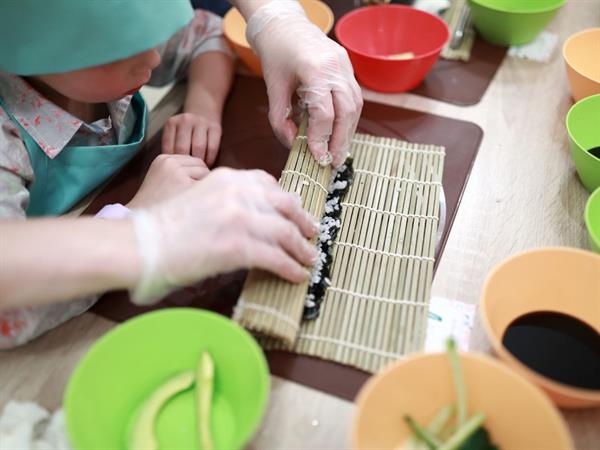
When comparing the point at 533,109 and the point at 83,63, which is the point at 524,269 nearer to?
the point at 533,109

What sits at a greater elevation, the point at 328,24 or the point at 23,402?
the point at 328,24

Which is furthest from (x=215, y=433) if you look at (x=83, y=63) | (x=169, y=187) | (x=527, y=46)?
(x=527, y=46)

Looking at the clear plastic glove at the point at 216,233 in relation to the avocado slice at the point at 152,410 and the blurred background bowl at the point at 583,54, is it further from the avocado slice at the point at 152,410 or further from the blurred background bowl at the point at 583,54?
the blurred background bowl at the point at 583,54

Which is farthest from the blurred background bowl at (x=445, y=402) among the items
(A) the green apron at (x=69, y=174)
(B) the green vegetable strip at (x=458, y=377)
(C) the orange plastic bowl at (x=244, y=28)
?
(C) the orange plastic bowl at (x=244, y=28)

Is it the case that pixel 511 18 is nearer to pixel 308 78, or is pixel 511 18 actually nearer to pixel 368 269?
pixel 308 78

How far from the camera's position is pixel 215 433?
594 mm

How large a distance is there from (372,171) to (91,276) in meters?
0.46

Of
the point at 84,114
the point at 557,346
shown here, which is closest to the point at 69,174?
the point at 84,114

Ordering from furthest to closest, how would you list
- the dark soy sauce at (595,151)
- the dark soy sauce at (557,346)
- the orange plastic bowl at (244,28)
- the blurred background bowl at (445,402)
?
the orange plastic bowl at (244,28) < the dark soy sauce at (595,151) < the dark soy sauce at (557,346) < the blurred background bowl at (445,402)

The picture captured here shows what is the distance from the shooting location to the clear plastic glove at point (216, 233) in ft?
Result: 1.94

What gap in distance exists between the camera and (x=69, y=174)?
2.87 ft

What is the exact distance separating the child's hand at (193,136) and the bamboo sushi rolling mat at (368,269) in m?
0.19

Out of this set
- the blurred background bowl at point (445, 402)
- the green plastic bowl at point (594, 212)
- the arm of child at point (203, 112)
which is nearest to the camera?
the blurred background bowl at point (445, 402)

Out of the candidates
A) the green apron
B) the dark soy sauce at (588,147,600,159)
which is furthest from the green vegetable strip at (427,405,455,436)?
the green apron
